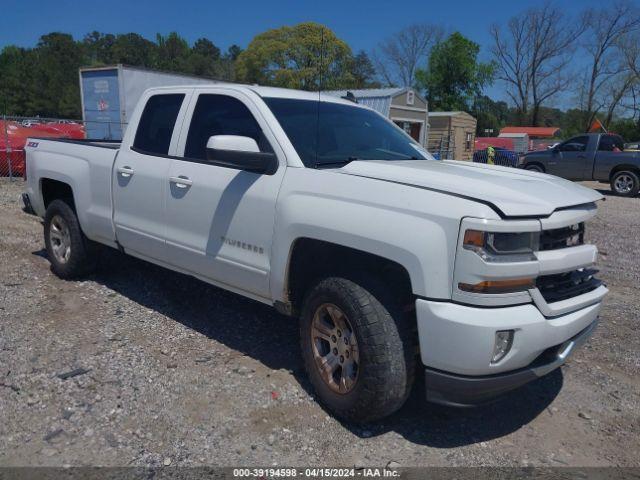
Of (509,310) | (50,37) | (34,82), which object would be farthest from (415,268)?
(50,37)

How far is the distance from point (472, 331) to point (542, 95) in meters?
74.6

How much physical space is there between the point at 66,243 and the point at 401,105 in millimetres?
22930

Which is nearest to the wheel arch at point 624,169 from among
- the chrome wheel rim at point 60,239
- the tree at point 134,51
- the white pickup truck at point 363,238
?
the white pickup truck at point 363,238

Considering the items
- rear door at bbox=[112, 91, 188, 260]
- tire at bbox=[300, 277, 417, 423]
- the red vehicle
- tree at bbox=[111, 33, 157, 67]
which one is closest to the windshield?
tire at bbox=[300, 277, 417, 423]

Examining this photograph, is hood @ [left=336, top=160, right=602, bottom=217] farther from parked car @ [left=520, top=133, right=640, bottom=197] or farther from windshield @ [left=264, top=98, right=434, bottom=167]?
parked car @ [left=520, top=133, right=640, bottom=197]

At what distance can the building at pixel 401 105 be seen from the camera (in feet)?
82.8

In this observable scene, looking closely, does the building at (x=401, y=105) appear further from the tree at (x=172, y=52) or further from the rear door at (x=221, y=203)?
the tree at (x=172, y=52)

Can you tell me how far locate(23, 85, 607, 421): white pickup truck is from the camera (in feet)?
8.66

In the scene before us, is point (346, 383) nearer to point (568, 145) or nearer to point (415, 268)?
point (415, 268)

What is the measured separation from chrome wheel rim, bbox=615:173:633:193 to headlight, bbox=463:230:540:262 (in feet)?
51.0

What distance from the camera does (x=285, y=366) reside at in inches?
154

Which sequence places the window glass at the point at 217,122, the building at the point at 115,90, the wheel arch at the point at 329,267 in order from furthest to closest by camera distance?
the building at the point at 115,90 → the window glass at the point at 217,122 → the wheel arch at the point at 329,267

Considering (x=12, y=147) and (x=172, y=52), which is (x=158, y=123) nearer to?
(x=12, y=147)

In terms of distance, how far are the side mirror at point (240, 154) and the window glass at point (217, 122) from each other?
1.05 ft
